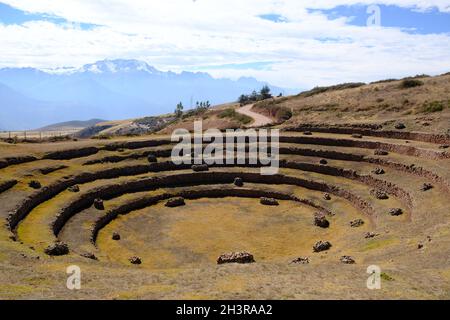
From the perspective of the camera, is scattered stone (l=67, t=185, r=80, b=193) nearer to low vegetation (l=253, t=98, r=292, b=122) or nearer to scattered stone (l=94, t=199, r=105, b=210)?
scattered stone (l=94, t=199, r=105, b=210)

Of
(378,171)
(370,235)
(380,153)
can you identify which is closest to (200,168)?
(378,171)

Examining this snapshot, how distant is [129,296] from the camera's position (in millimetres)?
20672

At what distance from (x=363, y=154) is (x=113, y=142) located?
44515mm

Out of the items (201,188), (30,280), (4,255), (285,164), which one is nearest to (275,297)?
(30,280)

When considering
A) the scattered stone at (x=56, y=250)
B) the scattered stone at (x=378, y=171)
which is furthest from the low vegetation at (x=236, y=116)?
the scattered stone at (x=56, y=250)

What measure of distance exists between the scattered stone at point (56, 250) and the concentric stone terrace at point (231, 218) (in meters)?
0.10

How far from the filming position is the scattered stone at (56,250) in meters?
36.9

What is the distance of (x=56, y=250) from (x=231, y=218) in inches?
968

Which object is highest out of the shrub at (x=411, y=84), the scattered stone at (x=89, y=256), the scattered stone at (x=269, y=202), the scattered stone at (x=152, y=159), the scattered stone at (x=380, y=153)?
the shrub at (x=411, y=84)

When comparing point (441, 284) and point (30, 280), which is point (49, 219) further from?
point (441, 284)

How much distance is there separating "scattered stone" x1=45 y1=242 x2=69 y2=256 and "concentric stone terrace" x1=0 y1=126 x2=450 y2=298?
99 millimetres

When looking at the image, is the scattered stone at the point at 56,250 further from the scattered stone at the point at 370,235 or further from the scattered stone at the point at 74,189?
the scattered stone at the point at 370,235

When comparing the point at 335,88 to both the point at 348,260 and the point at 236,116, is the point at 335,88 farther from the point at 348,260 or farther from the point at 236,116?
the point at 348,260

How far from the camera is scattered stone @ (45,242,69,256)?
121 ft
